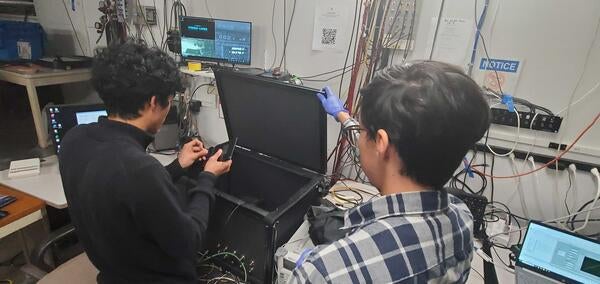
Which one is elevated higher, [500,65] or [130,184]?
[500,65]

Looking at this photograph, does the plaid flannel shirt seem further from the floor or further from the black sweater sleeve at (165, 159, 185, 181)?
the floor

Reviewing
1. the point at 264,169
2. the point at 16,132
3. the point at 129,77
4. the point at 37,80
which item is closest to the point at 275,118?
the point at 264,169

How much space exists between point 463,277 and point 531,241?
2.63 ft

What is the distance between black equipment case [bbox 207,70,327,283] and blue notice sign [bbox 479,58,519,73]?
2.84 ft

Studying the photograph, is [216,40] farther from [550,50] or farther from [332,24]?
[550,50]

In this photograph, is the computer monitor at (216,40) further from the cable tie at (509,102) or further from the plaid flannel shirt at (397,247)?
the plaid flannel shirt at (397,247)

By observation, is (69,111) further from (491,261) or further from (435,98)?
(491,261)

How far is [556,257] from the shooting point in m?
1.15

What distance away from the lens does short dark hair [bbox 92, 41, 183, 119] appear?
0.87 metres

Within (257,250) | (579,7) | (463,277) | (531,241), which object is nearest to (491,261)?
(531,241)

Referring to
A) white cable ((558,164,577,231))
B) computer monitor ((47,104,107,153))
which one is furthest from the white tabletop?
white cable ((558,164,577,231))

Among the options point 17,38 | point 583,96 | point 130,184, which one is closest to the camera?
point 130,184

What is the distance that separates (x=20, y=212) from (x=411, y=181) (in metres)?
1.65

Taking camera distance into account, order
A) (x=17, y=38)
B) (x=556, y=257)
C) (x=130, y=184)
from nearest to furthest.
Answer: (x=130, y=184) < (x=556, y=257) < (x=17, y=38)
